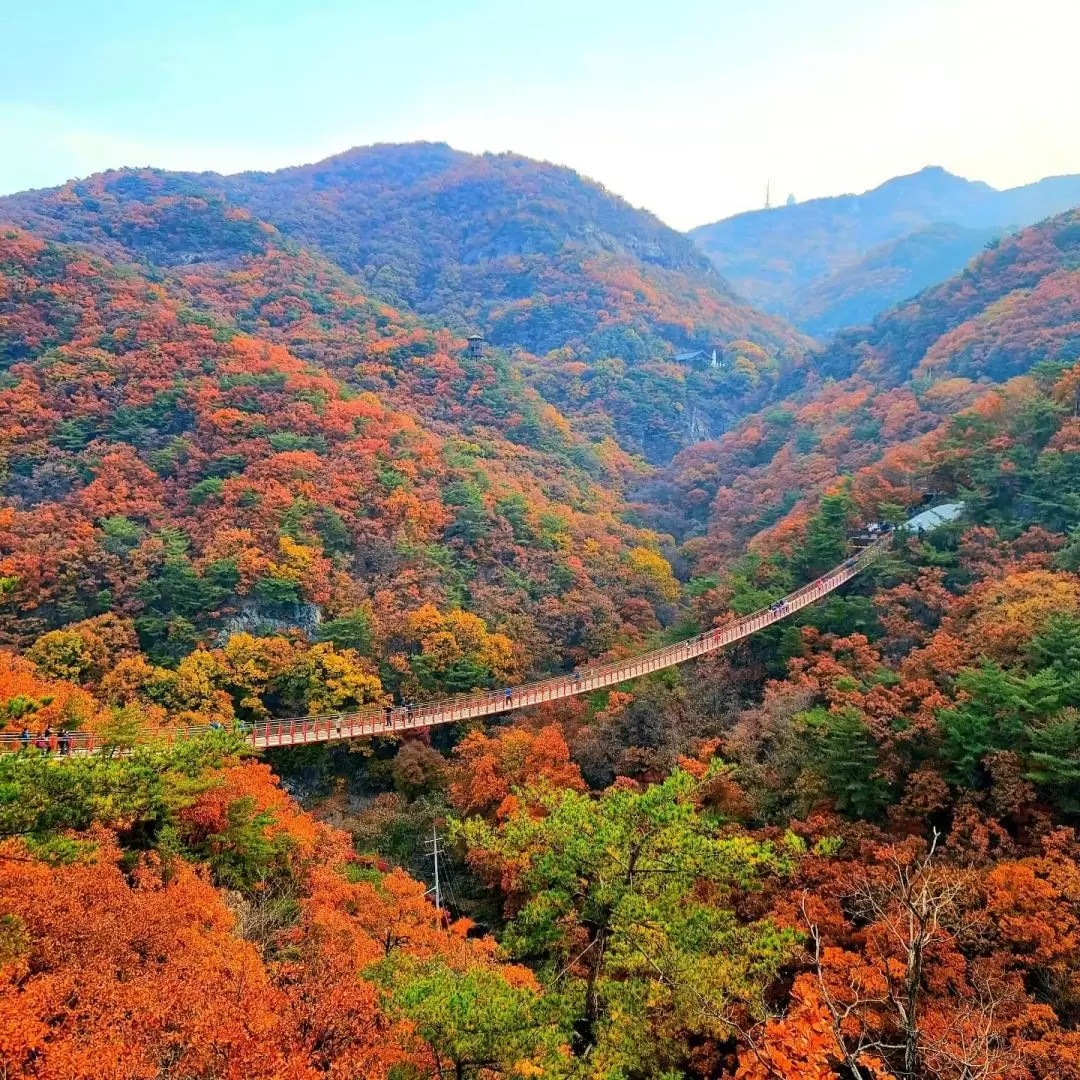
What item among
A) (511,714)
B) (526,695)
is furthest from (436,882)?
(511,714)

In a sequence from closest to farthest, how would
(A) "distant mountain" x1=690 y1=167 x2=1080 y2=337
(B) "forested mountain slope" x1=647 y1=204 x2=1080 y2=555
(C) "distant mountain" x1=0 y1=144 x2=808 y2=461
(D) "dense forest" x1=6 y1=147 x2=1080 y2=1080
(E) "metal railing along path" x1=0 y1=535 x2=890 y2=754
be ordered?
(D) "dense forest" x1=6 y1=147 x2=1080 y2=1080 → (E) "metal railing along path" x1=0 y1=535 x2=890 y2=754 → (B) "forested mountain slope" x1=647 y1=204 x2=1080 y2=555 → (C) "distant mountain" x1=0 y1=144 x2=808 y2=461 → (A) "distant mountain" x1=690 y1=167 x2=1080 y2=337

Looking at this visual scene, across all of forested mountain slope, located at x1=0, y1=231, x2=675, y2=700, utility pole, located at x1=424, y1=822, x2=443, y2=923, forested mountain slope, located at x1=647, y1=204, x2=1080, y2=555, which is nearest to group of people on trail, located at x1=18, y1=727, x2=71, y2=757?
forested mountain slope, located at x1=0, y1=231, x2=675, y2=700

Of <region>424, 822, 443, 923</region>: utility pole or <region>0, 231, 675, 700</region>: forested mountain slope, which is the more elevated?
<region>0, 231, 675, 700</region>: forested mountain slope

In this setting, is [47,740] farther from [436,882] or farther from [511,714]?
[511,714]

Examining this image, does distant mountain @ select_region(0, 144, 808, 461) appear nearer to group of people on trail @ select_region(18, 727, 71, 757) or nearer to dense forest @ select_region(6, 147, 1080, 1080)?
dense forest @ select_region(6, 147, 1080, 1080)

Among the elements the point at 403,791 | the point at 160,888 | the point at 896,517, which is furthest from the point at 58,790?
the point at 896,517

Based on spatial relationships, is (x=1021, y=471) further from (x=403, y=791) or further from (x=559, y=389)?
(x=559, y=389)
